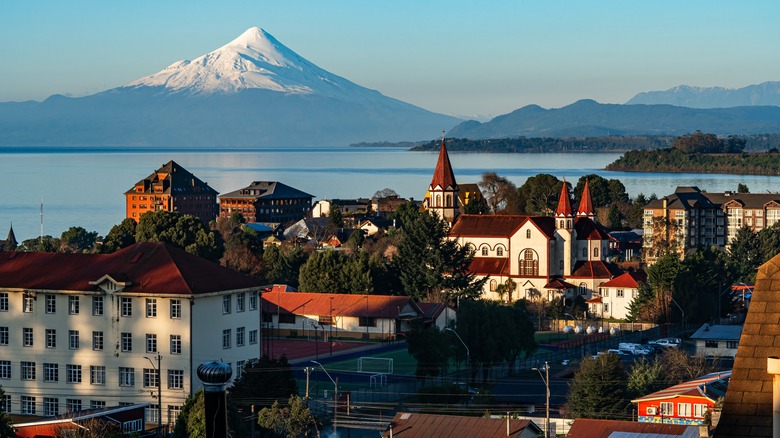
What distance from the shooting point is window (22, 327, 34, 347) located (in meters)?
38.1

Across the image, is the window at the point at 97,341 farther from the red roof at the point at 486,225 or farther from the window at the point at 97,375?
the red roof at the point at 486,225

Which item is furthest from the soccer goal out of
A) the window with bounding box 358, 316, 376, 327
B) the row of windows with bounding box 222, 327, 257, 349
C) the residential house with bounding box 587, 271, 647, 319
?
the residential house with bounding box 587, 271, 647, 319

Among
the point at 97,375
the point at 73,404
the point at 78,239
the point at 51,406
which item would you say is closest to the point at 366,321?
the point at 97,375

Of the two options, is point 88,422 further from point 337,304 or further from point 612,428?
point 337,304

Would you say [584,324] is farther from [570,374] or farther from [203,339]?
[203,339]

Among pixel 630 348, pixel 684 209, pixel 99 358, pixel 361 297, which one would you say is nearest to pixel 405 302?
pixel 361 297

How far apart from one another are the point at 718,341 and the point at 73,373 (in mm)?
24262

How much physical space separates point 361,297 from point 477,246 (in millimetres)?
15233

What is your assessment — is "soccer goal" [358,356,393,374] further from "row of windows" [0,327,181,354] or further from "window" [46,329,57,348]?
"window" [46,329,57,348]

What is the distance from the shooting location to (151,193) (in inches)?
4811

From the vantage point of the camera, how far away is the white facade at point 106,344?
36844 millimetres

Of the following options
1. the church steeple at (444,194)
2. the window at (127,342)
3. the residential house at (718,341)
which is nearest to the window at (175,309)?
the window at (127,342)

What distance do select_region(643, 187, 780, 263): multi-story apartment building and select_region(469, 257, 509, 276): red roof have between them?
2042cm

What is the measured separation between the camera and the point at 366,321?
55.2 metres
